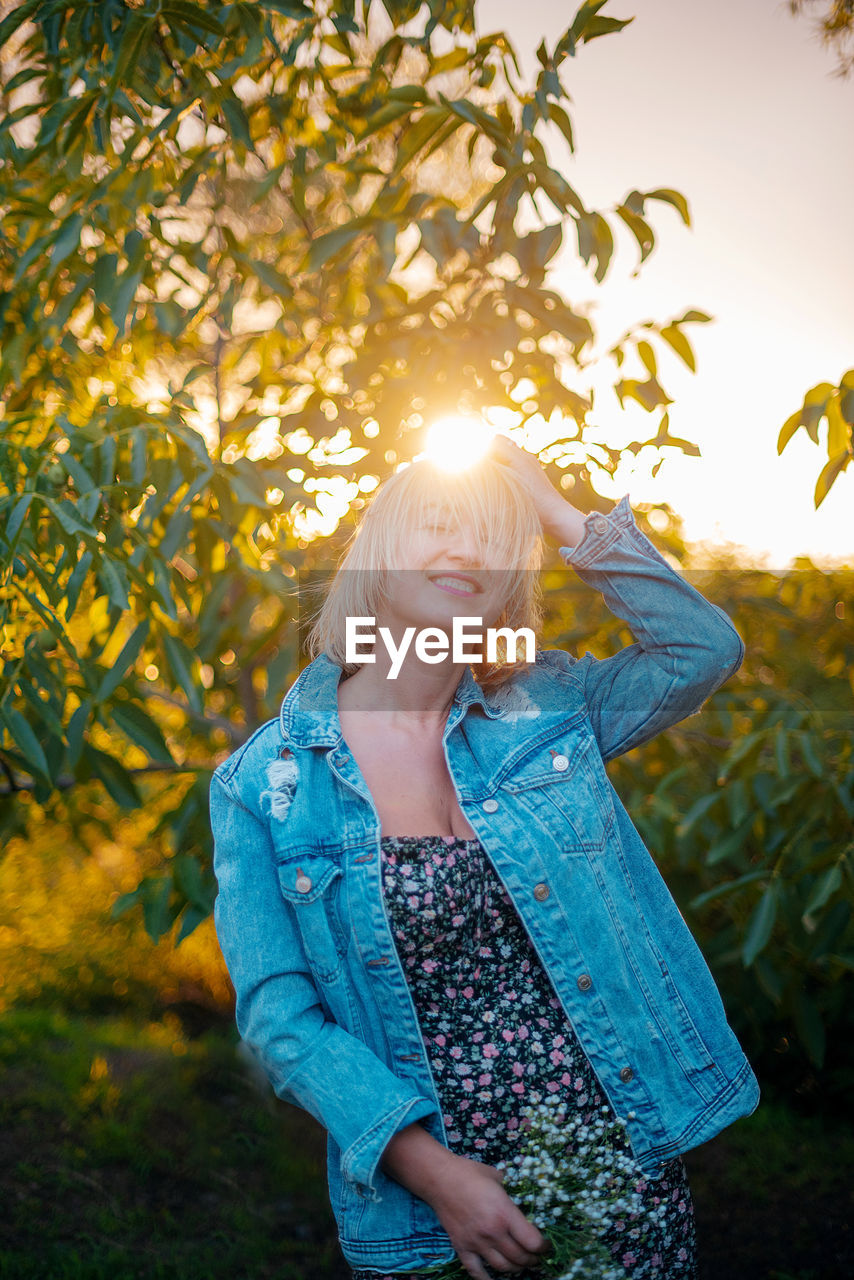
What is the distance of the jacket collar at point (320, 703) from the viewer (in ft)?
4.19

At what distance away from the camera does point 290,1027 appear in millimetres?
1109

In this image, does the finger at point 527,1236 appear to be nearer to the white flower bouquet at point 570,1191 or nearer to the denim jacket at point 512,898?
the white flower bouquet at point 570,1191

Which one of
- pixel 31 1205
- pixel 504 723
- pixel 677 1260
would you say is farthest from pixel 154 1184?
pixel 504 723

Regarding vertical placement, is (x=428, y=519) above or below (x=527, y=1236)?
above

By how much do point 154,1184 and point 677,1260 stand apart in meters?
1.86

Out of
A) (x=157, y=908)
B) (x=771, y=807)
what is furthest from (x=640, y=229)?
(x=157, y=908)

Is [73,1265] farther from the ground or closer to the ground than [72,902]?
closer to the ground

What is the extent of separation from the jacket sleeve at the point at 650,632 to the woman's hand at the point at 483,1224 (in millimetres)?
616

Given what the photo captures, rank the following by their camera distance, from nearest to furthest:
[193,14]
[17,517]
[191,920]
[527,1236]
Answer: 1. [527,1236]
2. [17,517]
3. [193,14]
4. [191,920]

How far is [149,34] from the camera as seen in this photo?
4.91 ft

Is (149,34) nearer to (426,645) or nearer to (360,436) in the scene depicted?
(360,436)

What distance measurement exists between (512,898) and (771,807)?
2.96 ft

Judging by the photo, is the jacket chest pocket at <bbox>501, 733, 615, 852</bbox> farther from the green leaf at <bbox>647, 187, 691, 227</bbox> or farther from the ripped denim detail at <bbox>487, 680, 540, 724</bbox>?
the green leaf at <bbox>647, 187, 691, 227</bbox>
